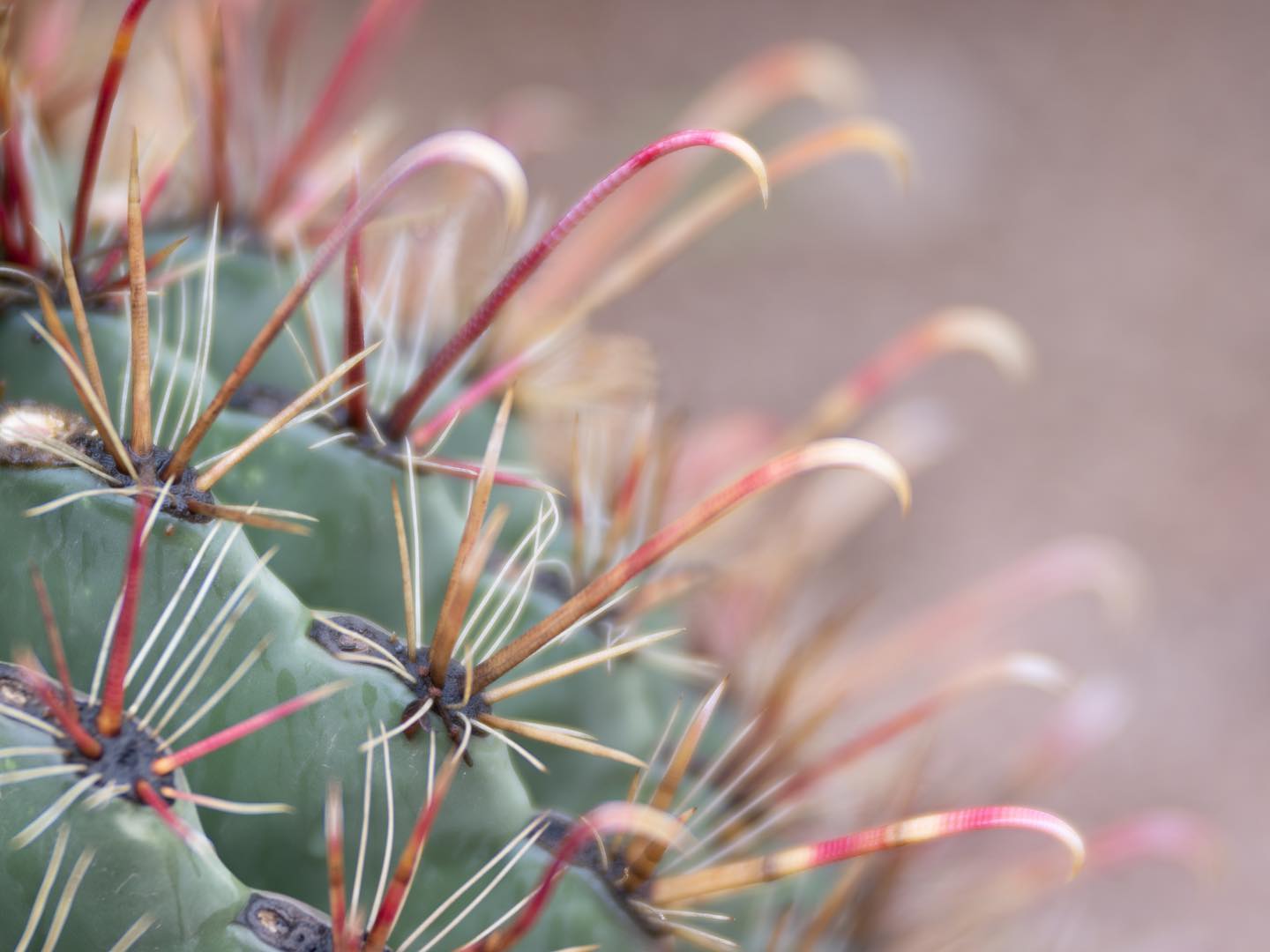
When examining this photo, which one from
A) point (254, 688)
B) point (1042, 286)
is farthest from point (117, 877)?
point (1042, 286)

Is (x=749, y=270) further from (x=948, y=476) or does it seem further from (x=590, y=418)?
(x=590, y=418)

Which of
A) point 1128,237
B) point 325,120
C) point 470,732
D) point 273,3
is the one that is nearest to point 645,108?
point 273,3

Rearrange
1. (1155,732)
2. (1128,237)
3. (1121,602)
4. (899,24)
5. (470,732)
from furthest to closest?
(899,24)
(1128,237)
(1155,732)
(1121,602)
(470,732)

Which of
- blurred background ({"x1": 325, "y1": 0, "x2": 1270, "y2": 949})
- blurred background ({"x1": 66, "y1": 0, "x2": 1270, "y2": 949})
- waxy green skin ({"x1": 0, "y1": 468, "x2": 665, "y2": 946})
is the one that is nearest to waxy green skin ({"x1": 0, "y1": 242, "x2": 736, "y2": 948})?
waxy green skin ({"x1": 0, "y1": 468, "x2": 665, "y2": 946})

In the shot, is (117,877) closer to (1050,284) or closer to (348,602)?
(348,602)

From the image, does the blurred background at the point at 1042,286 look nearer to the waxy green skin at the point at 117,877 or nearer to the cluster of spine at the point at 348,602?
the cluster of spine at the point at 348,602

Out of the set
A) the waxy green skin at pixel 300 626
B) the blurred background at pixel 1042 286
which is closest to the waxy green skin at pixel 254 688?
the waxy green skin at pixel 300 626
